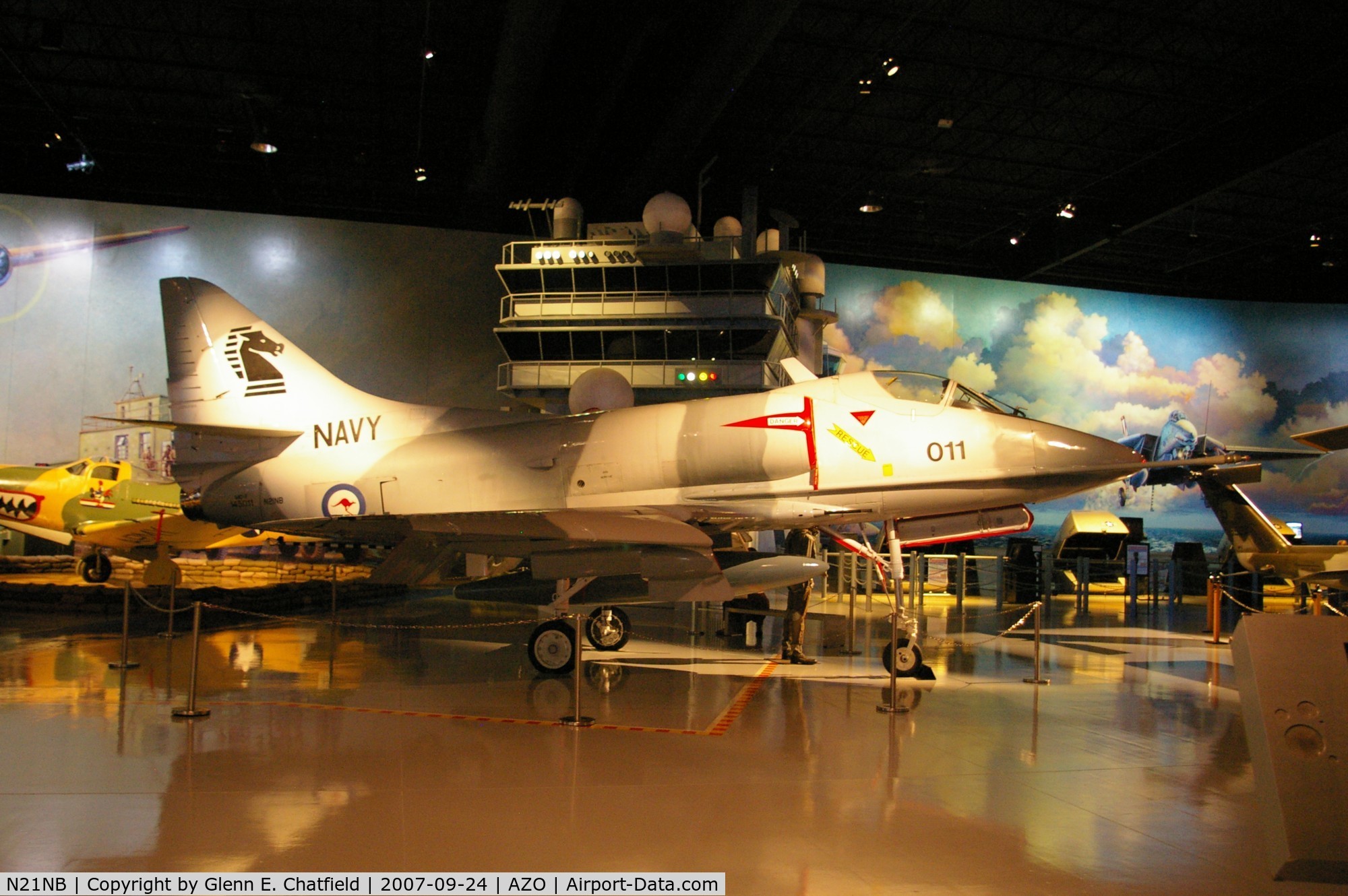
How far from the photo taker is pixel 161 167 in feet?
70.5

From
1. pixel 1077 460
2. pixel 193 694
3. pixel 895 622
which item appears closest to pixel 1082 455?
pixel 1077 460

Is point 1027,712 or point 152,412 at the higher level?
point 152,412

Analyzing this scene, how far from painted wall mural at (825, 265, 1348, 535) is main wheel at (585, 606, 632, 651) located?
18.6m

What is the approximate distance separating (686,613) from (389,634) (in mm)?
5443

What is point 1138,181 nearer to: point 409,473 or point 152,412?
point 409,473

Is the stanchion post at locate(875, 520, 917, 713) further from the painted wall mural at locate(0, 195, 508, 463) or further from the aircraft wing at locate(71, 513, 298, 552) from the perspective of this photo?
the painted wall mural at locate(0, 195, 508, 463)

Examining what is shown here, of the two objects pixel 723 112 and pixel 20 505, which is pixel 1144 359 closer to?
pixel 723 112

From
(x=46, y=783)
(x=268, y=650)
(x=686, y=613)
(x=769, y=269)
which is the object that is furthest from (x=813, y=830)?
(x=769, y=269)


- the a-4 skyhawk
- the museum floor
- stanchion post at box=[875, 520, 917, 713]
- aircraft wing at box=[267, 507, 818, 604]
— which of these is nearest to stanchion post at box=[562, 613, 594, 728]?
the museum floor

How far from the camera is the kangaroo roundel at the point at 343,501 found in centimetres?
959

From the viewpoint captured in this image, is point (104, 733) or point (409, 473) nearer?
point (104, 733)

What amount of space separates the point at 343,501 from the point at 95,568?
9442 millimetres

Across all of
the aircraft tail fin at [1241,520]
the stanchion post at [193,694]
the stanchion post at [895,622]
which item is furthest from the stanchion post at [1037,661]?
the stanchion post at [193,694]

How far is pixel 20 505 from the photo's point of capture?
593 inches
